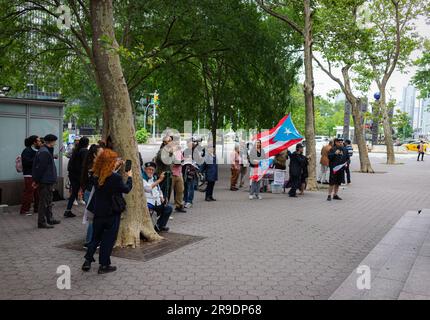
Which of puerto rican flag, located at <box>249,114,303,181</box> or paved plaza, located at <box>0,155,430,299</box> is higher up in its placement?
puerto rican flag, located at <box>249,114,303,181</box>

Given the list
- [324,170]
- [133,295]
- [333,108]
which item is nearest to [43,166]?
[133,295]

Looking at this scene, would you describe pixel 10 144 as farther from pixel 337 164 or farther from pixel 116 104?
pixel 337 164

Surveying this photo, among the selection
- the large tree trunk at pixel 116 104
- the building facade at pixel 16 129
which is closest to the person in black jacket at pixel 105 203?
the large tree trunk at pixel 116 104

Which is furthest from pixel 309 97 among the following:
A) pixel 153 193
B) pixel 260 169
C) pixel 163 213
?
pixel 153 193

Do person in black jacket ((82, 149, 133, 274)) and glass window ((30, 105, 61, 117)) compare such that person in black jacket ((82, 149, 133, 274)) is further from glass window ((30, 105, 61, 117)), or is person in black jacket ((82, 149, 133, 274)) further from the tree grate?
glass window ((30, 105, 61, 117))

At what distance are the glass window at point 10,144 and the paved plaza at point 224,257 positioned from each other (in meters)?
1.34

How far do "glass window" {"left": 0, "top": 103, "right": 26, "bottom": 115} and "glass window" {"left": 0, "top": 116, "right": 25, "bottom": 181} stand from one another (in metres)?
0.20

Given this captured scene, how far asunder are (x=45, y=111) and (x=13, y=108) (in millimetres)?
968

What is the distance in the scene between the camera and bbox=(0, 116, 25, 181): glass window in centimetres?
1090

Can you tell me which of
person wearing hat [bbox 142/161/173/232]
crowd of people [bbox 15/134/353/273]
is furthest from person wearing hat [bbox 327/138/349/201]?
person wearing hat [bbox 142/161/173/232]

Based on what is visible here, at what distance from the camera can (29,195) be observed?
9688 millimetres

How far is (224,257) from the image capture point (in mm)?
6457

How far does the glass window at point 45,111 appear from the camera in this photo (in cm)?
1169

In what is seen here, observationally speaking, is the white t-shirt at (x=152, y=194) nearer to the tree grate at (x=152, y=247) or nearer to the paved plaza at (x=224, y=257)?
the tree grate at (x=152, y=247)
